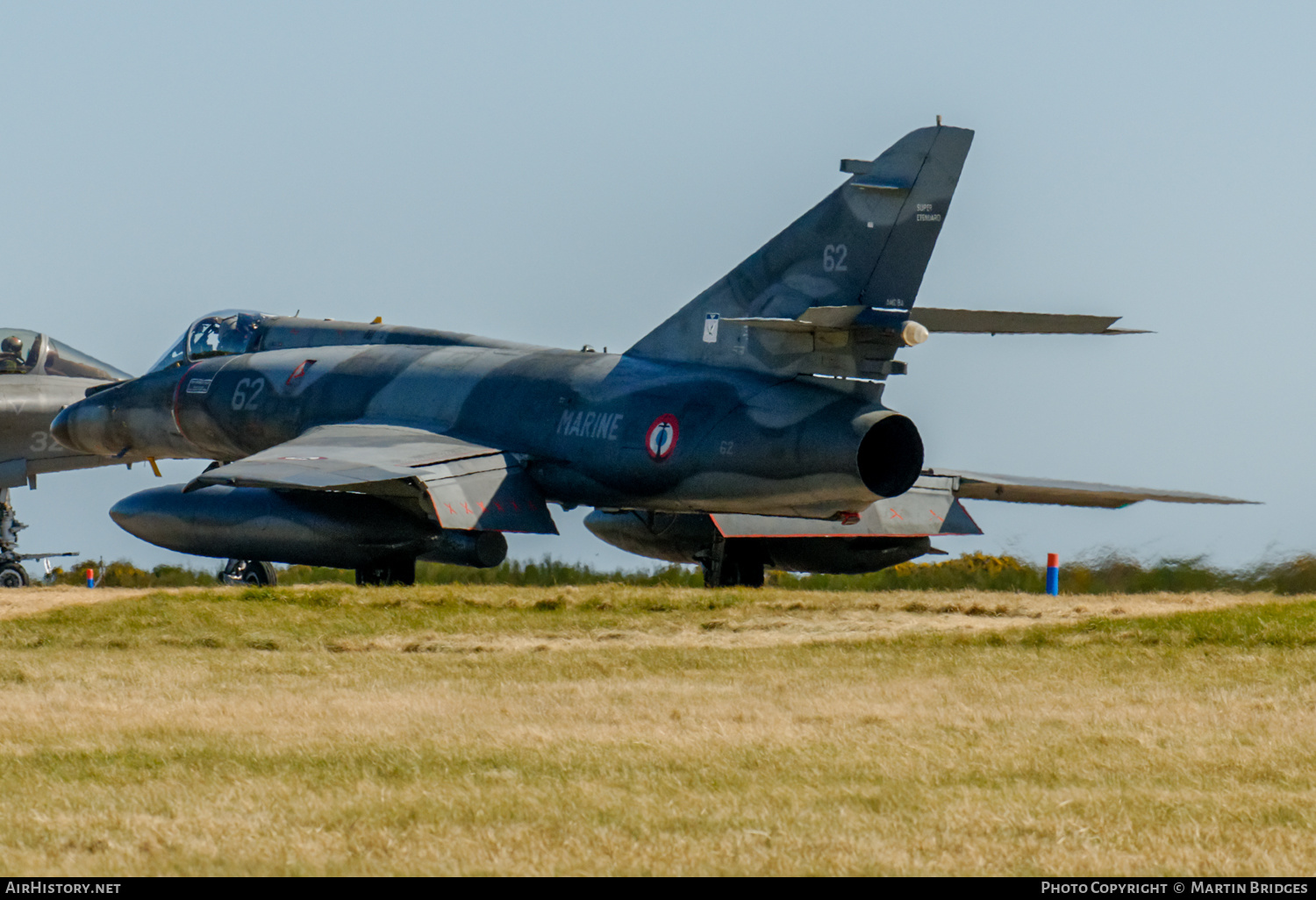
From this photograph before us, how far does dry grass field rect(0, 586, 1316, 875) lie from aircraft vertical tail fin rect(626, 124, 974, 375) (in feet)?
8.92

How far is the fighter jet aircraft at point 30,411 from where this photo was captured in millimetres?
19234

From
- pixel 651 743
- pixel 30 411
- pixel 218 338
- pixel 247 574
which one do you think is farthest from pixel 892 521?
pixel 30 411

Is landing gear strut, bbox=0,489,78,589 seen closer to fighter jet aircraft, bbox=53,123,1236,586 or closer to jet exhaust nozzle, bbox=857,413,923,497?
fighter jet aircraft, bbox=53,123,1236,586

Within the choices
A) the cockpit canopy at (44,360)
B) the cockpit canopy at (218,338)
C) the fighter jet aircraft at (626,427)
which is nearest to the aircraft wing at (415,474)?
the fighter jet aircraft at (626,427)

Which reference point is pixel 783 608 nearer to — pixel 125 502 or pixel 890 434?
pixel 890 434

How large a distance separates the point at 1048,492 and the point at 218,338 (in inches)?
432

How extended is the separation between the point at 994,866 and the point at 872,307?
9296mm

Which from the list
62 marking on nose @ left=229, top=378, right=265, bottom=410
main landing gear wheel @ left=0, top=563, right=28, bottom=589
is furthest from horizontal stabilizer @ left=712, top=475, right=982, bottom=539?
main landing gear wheel @ left=0, top=563, right=28, bottom=589

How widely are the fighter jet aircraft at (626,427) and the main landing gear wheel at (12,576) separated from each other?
2.02 metres

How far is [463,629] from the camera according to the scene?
12.9 meters

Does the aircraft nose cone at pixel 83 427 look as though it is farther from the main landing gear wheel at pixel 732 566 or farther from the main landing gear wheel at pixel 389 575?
the main landing gear wheel at pixel 732 566

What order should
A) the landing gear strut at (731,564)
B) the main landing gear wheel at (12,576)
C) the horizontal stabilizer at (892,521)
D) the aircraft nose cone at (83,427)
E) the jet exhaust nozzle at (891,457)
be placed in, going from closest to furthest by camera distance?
the jet exhaust nozzle at (891,457), the horizontal stabilizer at (892,521), the landing gear strut at (731,564), the main landing gear wheel at (12,576), the aircraft nose cone at (83,427)

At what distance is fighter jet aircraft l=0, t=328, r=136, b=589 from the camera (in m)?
19.2
